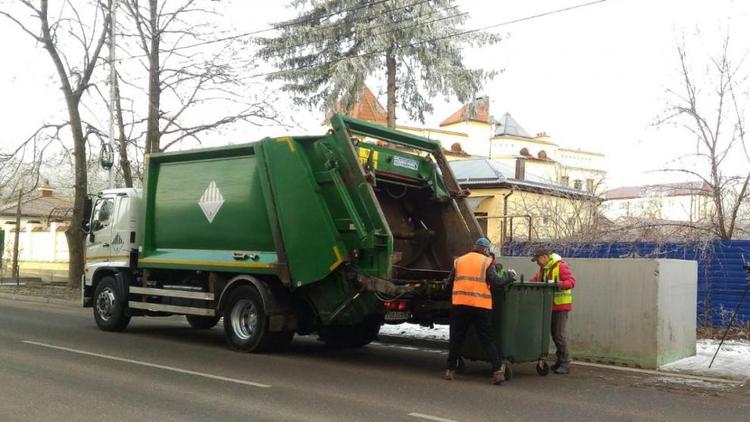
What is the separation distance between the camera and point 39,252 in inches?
1278

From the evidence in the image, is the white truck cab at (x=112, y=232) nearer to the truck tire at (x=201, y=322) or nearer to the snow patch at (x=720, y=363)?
the truck tire at (x=201, y=322)

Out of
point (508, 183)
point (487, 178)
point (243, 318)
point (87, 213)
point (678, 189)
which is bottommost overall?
point (243, 318)

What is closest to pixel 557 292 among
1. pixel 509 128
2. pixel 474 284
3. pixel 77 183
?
pixel 474 284

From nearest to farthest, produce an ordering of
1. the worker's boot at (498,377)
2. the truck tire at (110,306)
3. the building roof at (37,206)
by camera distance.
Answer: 1. the worker's boot at (498,377)
2. the truck tire at (110,306)
3. the building roof at (37,206)

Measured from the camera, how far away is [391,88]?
2266cm

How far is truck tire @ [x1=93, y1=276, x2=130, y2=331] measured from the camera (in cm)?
1188

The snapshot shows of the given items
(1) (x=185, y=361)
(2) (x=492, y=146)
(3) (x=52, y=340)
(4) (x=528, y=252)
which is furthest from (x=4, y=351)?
(2) (x=492, y=146)

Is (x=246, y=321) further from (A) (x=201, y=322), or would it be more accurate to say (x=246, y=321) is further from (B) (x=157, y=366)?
(A) (x=201, y=322)

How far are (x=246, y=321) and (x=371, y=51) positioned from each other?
42.5 feet

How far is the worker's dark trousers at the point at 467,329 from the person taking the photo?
8.05 m

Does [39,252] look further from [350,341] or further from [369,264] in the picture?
[369,264]

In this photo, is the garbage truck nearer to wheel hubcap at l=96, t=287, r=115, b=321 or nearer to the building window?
wheel hubcap at l=96, t=287, r=115, b=321

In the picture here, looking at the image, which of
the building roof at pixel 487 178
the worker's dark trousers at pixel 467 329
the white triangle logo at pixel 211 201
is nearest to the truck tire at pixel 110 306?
the white triangle logo at pixel 211 201

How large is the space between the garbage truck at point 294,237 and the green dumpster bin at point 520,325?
78 cm
